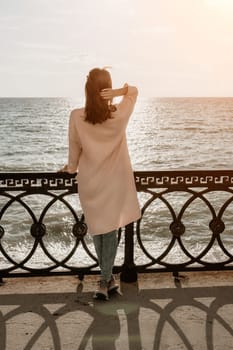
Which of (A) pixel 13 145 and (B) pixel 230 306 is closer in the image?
(B) pixel 230 306

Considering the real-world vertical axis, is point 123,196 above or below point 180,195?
above

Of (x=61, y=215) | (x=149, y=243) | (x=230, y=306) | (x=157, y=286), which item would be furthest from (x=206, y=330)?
(x=61, y=215)

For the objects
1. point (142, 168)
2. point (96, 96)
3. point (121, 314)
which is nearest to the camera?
point (96, 96)

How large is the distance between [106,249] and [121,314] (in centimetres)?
53

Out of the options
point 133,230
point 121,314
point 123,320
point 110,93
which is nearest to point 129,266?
point 133,230

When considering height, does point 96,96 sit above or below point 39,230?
above

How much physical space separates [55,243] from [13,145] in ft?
108

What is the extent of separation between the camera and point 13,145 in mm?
43062

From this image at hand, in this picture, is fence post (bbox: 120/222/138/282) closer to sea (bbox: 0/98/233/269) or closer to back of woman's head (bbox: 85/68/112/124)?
back of woman's head (bbox: 85/68/112/124)

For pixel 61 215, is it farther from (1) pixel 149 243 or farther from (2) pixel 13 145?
(2) pixel 13 145

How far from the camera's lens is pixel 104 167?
3.93 meters

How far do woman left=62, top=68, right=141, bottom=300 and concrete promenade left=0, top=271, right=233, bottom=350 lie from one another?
291mm

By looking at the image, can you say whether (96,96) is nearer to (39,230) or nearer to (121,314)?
(39,230)

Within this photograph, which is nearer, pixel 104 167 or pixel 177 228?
pixel 104 167
